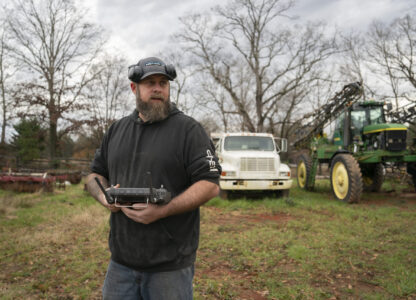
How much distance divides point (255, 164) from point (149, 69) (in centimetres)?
765

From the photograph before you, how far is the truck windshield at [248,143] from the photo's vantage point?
→ 33.8 feet

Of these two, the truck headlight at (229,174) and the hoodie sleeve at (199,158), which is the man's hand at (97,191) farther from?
the truck headlight at (229,174)

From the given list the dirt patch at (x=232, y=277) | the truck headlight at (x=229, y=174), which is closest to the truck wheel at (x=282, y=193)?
the truck headlight at (x=229, y=174)

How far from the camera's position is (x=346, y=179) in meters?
8.97

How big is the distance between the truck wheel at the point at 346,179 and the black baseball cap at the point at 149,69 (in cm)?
784

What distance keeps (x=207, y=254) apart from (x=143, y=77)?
3.66 m

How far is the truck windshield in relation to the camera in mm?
10289

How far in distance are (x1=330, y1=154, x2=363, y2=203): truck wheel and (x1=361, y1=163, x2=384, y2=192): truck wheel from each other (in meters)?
2.57

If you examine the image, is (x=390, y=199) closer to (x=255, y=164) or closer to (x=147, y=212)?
(x=255, y=164)

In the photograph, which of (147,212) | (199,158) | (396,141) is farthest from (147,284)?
(396,141)

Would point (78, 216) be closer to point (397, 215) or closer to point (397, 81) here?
point (397, 215)

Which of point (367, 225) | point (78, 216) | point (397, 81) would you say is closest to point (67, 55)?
point (78, 216)

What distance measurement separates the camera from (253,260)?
15.1 ft

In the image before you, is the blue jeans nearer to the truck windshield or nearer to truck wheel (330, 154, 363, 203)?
truck wheel (330, 154, 363, 203)
